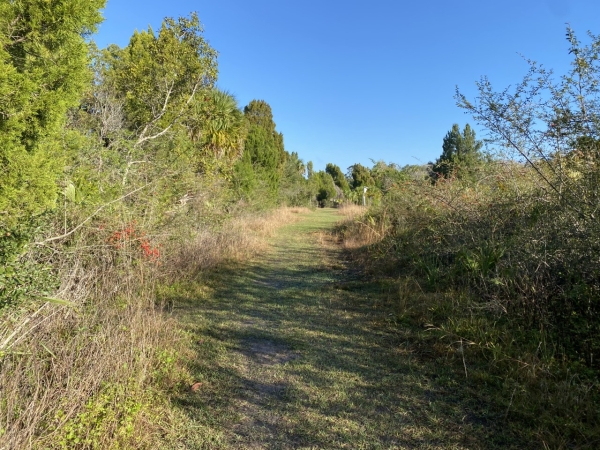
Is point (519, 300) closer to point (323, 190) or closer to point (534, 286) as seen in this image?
point (534, 286)

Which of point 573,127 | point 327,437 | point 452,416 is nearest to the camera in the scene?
point 327,437

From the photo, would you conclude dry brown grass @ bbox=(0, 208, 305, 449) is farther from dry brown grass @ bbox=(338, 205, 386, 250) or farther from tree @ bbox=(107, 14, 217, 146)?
dry brown grass @ bbox=(338, 205, 386, 250)

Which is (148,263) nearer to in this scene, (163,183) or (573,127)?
(163,183)

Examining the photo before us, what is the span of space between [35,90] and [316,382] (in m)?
3.67

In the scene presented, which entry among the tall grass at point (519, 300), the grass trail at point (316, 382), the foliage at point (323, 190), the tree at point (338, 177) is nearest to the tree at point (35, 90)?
the grass trail at point (316, 382)

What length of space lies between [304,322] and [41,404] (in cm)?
337

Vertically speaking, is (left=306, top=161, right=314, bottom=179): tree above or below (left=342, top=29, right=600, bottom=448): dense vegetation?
above

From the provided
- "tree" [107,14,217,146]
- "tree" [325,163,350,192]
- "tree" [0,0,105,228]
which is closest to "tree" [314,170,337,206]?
"tree" [325,163,350,192]

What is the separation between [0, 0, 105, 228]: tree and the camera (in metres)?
2.78

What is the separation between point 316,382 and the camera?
339 centimetres

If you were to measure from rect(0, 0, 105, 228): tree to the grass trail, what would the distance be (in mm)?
2251

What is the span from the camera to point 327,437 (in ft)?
8.54

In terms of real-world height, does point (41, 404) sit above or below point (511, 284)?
below

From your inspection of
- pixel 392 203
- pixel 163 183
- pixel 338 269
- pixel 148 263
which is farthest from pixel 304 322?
pixel 392 203
